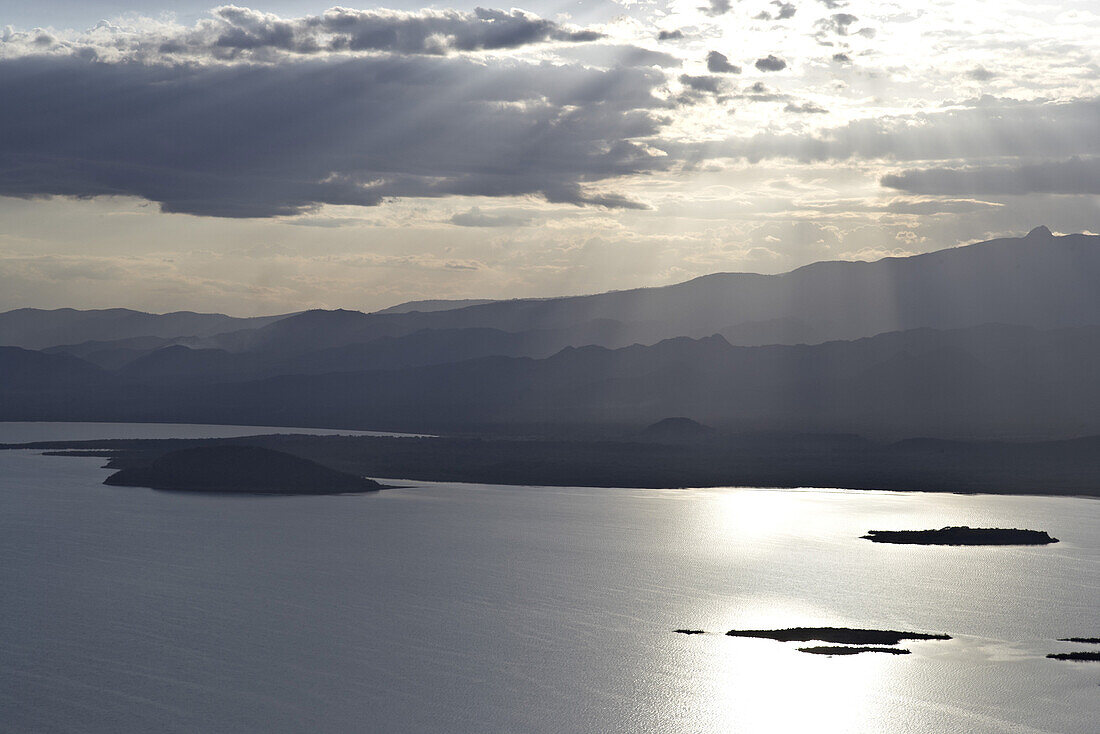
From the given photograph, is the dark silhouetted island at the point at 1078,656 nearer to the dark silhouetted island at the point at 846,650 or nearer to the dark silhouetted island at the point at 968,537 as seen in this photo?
the dark silhouetted island at the point at 846,650

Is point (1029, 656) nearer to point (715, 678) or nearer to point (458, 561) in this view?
point (715, 678)

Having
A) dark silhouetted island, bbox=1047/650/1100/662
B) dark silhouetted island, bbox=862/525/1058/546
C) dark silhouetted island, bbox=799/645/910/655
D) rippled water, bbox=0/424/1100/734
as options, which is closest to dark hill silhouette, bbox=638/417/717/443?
rippled water, bbox=0/424/1100/734

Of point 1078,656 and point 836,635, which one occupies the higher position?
point 1078,656

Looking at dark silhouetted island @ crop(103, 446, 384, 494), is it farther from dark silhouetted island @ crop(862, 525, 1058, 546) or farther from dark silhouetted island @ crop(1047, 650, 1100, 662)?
dark silhouetted island @ crop(1047, 650, 1100, 662)

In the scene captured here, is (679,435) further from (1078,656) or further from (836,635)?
(1078,656)

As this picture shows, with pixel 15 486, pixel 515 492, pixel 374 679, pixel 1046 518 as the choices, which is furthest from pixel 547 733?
pixel 15 486

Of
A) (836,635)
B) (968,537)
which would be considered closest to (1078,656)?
(836,635)

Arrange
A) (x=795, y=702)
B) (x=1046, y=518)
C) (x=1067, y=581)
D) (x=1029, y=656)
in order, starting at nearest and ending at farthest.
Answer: (x=795, y=702) < (x=1029, y=656) < (x=1067, y=581) < (x=1046, y=518)
